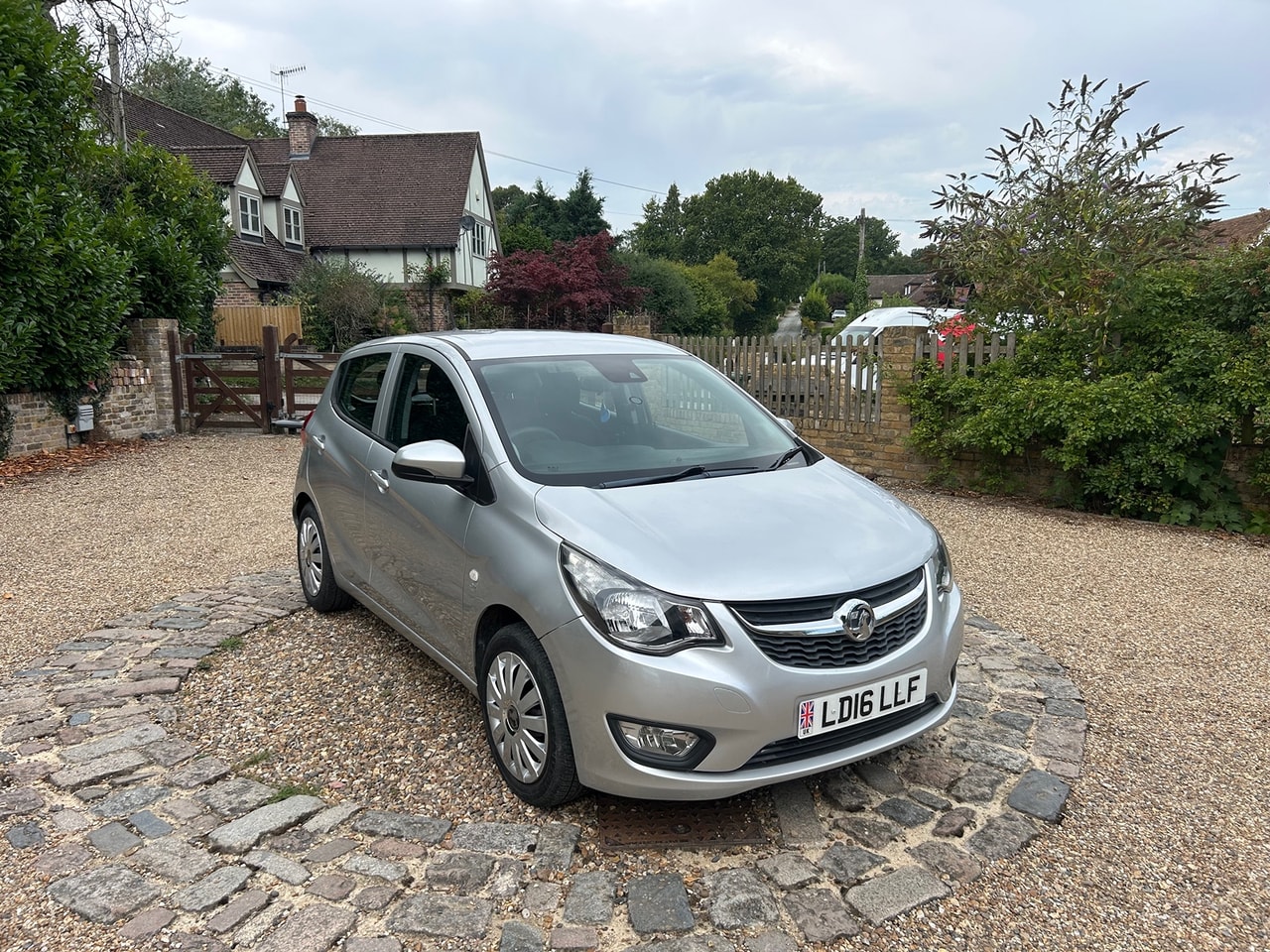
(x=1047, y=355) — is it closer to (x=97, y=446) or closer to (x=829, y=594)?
(x=829, y=594)

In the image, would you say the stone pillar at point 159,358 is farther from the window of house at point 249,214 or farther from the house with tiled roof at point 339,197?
the window of house at point 249,214

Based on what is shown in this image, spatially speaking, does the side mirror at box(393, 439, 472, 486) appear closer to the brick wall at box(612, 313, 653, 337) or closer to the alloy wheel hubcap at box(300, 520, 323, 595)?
the alloy wheel hubcap at box(300, 520, 323, 595)

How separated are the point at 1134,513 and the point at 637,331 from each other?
28.8 ft

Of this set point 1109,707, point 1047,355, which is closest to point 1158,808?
point 1109,707

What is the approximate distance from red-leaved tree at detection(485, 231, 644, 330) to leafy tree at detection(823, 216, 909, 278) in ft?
252

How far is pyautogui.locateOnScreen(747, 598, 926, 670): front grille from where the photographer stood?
267 cm

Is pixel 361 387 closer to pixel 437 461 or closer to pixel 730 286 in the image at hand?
pixel 437 461

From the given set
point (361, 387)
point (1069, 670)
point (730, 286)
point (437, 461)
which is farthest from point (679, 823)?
point (730, 286)

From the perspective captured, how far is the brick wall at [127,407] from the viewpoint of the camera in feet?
35.9

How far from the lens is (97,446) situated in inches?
469

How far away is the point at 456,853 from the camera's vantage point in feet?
9.35

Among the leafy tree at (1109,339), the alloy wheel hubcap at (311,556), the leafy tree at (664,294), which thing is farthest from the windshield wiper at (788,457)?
the leafy tree at (664,294)

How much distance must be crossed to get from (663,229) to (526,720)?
7524 centimetres

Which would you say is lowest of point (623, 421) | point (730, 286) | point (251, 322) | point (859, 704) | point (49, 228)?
point (859, 704)
